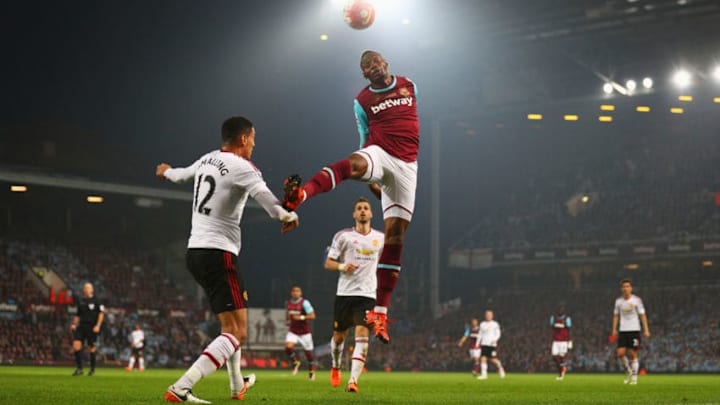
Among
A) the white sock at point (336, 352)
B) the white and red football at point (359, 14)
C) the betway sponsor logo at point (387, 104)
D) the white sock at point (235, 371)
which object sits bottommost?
the white sock at point (235, 371)

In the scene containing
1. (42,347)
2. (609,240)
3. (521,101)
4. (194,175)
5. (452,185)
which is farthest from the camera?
(452,185)

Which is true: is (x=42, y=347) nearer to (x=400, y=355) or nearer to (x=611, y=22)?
(x=400, y=355)

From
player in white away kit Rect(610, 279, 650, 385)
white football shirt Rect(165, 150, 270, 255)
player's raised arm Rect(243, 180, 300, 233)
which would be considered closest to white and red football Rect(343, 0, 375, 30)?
player in white away kit Rect(610, 279, 650, 385)

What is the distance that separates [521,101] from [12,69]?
2344 centimetres

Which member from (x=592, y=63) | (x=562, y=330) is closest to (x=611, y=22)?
(x=592, y=63)

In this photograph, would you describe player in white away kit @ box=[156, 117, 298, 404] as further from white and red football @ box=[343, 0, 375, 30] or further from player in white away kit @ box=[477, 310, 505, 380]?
player in white away kit @ box=[477, 310, 505, 380]

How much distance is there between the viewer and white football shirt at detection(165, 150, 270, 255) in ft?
27.5

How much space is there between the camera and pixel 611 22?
40906 millimetres

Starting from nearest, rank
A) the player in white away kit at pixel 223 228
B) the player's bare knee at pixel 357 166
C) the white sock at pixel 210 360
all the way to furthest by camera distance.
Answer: the white sock at pixel 210 360
the player in white away kit at pixel 223 228
the player's bare knee at pixel 357 166

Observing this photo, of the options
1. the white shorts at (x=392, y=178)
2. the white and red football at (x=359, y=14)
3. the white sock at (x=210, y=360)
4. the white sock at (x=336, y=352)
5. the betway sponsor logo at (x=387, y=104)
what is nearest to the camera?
the white sock at (x=210, y=360)

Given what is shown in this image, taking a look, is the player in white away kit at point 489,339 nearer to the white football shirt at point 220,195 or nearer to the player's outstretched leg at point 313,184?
the player's outstretched leg at point 313,184

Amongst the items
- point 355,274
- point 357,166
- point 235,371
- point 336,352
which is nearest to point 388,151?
point 357,166

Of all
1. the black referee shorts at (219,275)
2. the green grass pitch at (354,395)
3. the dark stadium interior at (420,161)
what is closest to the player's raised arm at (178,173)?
the black referee shorts at (219,275)

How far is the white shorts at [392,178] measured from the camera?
30.8 ft
